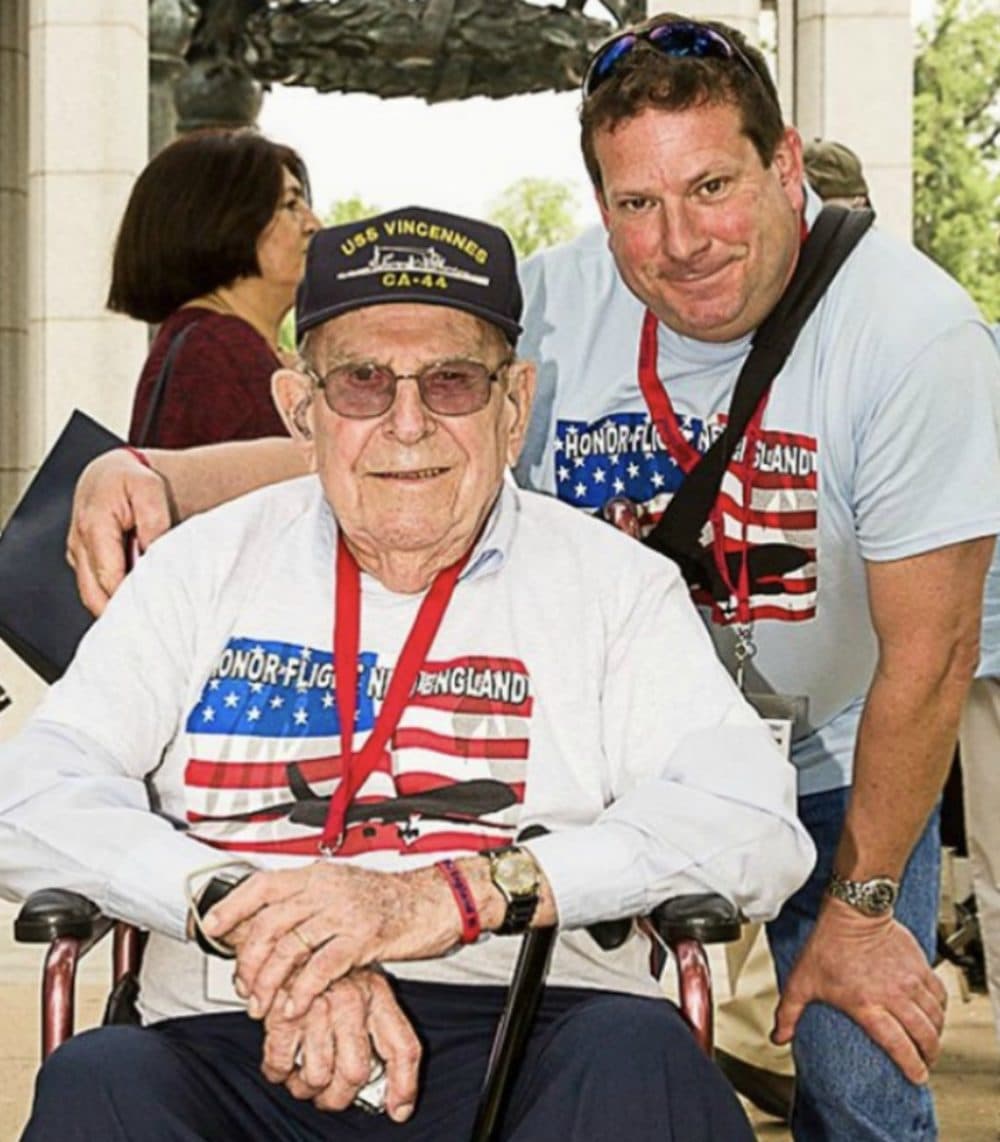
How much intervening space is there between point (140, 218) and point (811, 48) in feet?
20.4

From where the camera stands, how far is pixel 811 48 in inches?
405

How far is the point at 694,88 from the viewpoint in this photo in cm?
311

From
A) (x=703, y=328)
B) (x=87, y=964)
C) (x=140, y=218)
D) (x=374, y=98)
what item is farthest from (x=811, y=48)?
(x=703, y=328)

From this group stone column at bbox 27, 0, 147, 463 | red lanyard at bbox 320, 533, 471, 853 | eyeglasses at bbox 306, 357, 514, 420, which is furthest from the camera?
stone column at bbox 27, 0, 147, 463

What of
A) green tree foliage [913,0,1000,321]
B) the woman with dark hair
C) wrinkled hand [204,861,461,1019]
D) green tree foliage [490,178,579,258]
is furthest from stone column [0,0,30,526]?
green tree foliage [490,178,579,258]

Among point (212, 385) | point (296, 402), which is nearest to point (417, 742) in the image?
point (296, 402)

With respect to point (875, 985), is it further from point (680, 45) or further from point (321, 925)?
point (680, 45)

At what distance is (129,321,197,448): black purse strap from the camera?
4.45 meters

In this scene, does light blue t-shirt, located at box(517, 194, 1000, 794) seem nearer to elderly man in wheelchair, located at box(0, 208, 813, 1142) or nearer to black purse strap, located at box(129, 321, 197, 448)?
elderly man in wheelchair, located at box(0, 208, 813, 1142)

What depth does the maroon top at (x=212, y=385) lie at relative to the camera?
4383 mm

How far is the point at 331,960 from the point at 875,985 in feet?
2.80

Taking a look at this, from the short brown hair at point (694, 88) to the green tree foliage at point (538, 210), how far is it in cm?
5090

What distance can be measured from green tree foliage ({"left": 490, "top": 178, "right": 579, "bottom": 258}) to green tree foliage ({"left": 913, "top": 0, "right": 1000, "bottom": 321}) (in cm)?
1342

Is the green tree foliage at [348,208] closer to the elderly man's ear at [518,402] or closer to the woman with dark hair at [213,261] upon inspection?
the woman with dark hair at [213,261]
